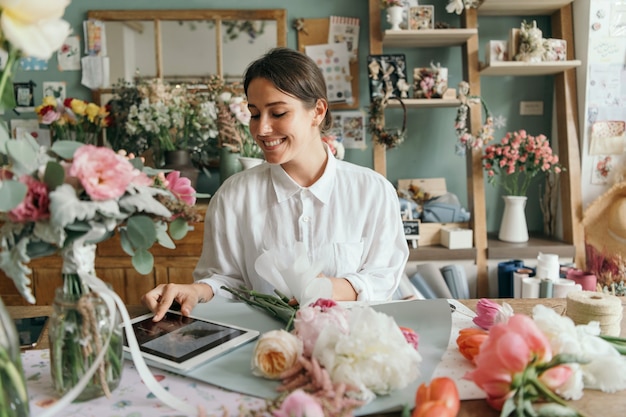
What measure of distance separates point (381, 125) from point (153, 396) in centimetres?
231

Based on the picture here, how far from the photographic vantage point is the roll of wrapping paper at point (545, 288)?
2.52 meters

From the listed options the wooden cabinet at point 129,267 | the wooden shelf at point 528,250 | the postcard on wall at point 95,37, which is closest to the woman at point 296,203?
the wooden cabinet at point 129,267

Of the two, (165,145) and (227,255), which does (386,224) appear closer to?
(227,255)

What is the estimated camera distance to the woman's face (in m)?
1.53

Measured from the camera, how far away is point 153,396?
2.64 feet

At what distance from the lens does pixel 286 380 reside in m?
0.79

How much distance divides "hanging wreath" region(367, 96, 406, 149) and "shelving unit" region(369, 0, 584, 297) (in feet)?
0.22

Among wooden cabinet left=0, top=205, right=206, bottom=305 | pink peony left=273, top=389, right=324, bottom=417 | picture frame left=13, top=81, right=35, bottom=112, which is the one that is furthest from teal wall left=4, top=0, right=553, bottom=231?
pink peony left=273, top=389, right=324, bottom=417

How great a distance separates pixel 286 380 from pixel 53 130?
2.77 metres

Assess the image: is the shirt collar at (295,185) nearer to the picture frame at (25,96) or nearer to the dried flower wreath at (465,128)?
the dried flower wreath at (465,128)

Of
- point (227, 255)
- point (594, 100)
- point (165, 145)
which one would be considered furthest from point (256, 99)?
point (594, 100)

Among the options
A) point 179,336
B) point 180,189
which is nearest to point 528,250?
point 179,336

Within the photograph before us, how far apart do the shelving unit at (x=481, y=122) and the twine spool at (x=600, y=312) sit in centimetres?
181

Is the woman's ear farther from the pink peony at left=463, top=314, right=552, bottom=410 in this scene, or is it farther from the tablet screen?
the pink peony at left=463, top=314, right=552, bottom=410
